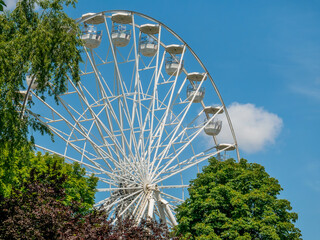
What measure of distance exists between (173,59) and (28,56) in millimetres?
21874

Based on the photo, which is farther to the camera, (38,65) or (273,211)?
(273,211)

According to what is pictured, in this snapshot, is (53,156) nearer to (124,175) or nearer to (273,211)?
(124,175)

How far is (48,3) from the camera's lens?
2288 cm

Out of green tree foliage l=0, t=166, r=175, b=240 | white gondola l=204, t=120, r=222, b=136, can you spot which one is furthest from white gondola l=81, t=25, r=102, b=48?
green tree foliage l=0, t=166, r=175, b=240

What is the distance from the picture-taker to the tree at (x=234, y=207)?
29.4 meters

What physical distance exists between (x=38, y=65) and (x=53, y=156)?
1465cm

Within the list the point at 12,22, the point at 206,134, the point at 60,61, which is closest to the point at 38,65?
the point at 60,61

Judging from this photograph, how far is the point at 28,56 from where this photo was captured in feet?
72.7

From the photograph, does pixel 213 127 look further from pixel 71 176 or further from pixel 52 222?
pixel 52 222

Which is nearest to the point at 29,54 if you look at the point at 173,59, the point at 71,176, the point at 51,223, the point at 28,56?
the point at 28,56

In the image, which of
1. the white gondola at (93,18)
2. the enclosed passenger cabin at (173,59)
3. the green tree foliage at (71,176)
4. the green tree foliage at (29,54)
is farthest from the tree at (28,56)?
the enclosed passenger cabin at (173,59)

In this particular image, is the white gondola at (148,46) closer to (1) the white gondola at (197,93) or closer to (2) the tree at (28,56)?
(1) the white gondola at (197,93)

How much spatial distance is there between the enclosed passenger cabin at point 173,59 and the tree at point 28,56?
19036mm

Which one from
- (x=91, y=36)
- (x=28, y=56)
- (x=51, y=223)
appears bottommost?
(x=51, y=223)
